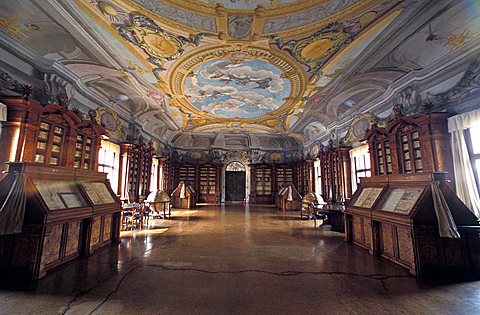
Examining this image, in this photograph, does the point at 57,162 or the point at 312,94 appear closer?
the point at 57,162

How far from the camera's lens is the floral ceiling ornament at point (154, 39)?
4441 mm

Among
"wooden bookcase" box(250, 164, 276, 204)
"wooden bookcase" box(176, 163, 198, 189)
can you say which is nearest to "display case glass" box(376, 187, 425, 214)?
"wooden bookcase" box(250, 164, 276, 204)

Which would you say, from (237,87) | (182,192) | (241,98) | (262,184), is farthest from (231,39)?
(262,184)

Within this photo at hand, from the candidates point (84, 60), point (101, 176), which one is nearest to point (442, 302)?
point (101, 176)

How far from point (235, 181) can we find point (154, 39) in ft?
40.1

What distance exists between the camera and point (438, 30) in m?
4.13

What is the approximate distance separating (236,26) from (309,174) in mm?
9715

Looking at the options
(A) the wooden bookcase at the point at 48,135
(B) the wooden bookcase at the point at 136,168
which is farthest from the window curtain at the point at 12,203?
(B) the wooden bookcase at the point at 136,168

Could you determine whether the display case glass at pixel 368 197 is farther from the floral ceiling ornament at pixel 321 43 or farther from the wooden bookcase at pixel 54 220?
the wooden bookcase at pixel 54 220

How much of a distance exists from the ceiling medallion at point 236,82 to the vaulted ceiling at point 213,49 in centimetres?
3

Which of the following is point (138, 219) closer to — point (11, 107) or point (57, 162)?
point (57, 162)

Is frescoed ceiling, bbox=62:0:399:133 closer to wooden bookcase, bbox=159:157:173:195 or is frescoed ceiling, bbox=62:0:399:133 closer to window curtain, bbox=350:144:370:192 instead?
window curtain, bbox=350:144:370:192

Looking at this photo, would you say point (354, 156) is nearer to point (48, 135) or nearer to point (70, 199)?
point (70, 199)

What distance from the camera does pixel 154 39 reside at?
4930 mm
